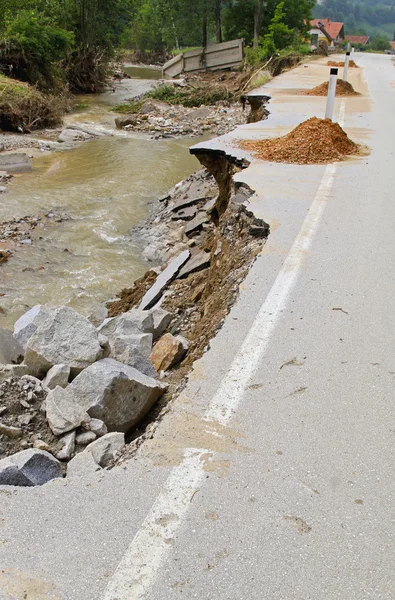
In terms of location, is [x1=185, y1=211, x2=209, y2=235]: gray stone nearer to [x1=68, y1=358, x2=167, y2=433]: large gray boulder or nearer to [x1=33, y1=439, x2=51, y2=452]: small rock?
[x1=68, y1=358, x2=167, y2=433]: large gray boulder

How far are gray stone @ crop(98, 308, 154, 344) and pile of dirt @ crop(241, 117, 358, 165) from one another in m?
4.50

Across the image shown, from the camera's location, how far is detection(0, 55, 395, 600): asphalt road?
232 cm

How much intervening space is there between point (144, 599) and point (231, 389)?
5.07 ft

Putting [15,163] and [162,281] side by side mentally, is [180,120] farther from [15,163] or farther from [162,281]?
[162,281]

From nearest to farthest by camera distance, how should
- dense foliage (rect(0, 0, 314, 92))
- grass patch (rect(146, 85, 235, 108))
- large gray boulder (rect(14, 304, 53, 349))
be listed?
1. large gray boulder (rect(14, 304, 53, 349))
2. dense foliage (rect(0, 0, 314, 92))
3. grass patch (rect(146, 85, 235, 108))

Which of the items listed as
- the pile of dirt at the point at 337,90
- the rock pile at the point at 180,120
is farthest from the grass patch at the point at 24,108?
the pile of dirt at the point at 337,90

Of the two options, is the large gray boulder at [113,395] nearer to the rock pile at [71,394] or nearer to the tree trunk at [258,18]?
the rock pile at [71,394]

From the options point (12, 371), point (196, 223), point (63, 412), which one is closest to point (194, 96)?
point (196, 223)

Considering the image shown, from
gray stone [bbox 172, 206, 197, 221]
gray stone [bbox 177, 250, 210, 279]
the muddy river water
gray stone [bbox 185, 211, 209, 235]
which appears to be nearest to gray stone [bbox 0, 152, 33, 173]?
the muddy river water

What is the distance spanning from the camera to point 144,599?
7.23ft

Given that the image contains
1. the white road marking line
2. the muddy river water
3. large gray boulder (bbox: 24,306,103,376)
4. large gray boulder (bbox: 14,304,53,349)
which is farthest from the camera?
the muddy river water

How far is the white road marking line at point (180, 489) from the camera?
7.52ft

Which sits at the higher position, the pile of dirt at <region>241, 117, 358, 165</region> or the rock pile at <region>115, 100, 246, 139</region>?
the pile of dirt at <region>241, 117, 358, 165</region>

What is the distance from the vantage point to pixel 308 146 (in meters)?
9.40
